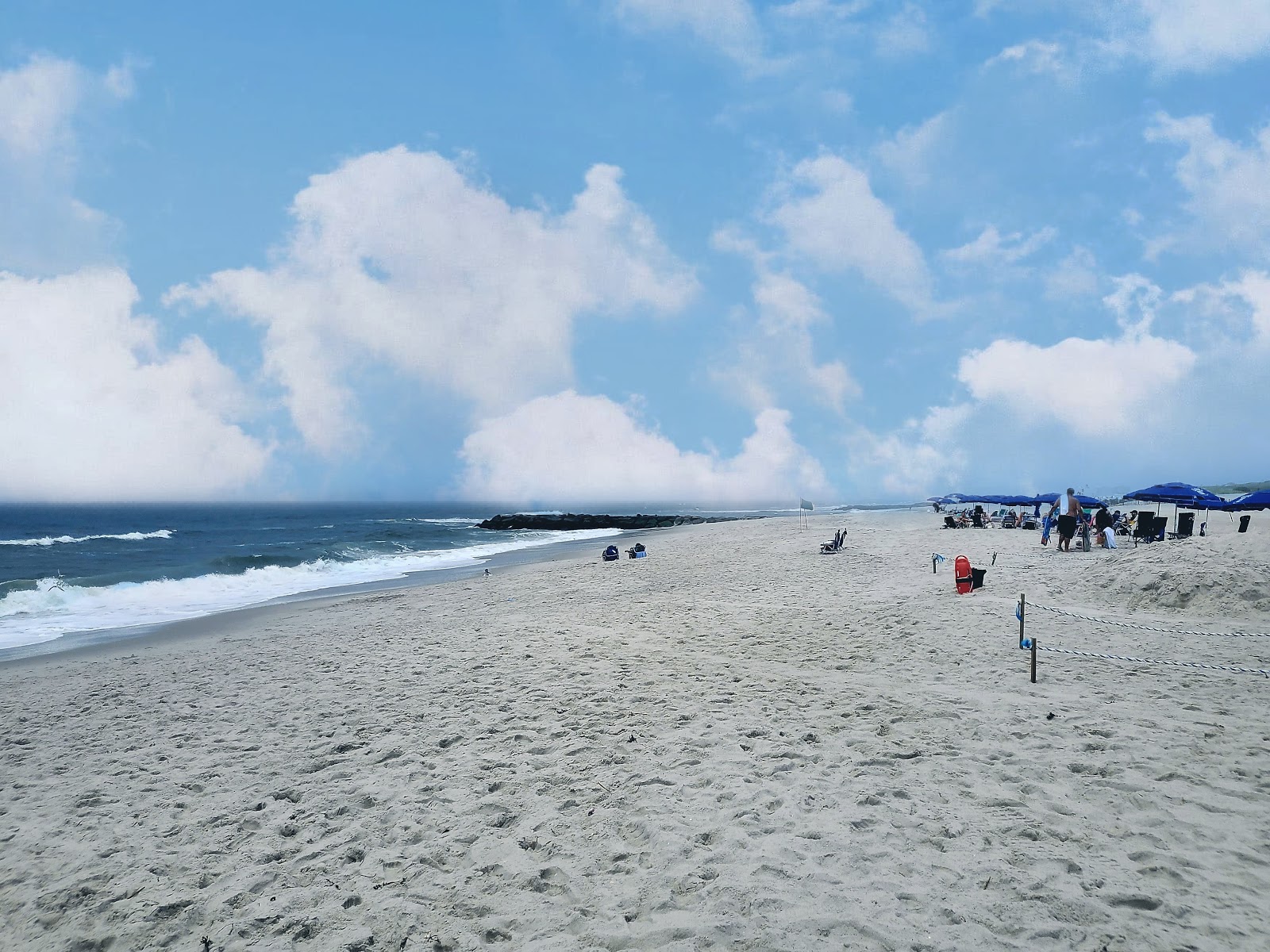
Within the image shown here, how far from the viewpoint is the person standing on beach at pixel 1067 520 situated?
18.8m

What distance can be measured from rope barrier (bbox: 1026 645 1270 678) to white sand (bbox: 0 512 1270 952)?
222 millimetres

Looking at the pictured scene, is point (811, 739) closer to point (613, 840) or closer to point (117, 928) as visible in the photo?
point (613, 840)

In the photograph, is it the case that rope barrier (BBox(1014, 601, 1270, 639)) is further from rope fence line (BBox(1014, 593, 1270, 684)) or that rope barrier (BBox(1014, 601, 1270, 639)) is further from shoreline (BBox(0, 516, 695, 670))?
shoreline (BBox(0, 516, 695, 670))

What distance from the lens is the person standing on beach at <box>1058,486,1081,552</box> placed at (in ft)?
61.6

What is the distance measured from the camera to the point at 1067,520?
18.8 metres

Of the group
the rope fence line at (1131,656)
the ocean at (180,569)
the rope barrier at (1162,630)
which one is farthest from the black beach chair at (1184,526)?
the ocean at (180,569)

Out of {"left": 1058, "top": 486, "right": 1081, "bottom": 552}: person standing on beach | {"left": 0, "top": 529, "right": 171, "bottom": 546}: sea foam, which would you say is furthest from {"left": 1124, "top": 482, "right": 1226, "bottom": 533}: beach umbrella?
{"left": 0, "top": 529, "right": 171, "bottom": 546}: sea foam

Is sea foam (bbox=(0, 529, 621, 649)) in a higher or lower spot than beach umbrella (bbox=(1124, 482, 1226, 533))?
lower

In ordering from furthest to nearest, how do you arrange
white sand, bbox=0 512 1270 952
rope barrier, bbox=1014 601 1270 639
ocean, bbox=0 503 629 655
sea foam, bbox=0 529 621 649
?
1. ocean, bbox=0 503 629 655
2. sea foam, bbox=0 529 621 649
3. rope barrier, bbox=1014 601 1270 639
4. white sand, bbox=0 512 1270 952

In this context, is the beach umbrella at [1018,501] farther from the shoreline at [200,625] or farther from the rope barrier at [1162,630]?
the rope barrier at [1162,630]

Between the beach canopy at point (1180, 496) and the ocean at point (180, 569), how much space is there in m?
28.0

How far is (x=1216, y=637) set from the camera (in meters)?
9.00

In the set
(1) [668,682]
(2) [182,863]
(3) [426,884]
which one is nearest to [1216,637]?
(1) [668,682]

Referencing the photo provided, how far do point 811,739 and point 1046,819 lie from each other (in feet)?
6.63
